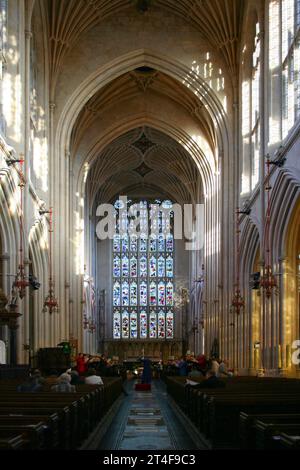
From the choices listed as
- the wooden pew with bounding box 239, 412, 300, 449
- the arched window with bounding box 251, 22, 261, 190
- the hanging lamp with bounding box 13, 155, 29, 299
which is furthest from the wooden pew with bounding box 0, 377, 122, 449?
the arched window with bounding box 251, 22, 261, 190

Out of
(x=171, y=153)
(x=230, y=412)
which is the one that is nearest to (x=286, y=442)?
(x=230, y=412)

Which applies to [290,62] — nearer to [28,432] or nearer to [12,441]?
[28,432]

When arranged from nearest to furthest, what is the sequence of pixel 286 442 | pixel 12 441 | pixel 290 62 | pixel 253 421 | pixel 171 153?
pixel 12 441
pixel 286 442
pixel 253 421
pixel 290 62
pixel 171 153

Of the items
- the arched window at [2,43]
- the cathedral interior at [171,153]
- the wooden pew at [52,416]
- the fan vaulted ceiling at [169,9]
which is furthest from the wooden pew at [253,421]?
the fan vaulted ceiling at [169,9]

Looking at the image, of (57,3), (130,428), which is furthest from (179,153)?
(130,428)

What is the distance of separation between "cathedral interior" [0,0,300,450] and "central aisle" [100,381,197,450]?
0.06 meters

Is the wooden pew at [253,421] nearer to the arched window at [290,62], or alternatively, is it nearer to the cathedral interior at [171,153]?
the cathedral interior at [171,153]

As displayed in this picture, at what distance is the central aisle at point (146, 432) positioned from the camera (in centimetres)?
1091

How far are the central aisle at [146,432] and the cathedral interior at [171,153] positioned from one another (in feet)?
0.19

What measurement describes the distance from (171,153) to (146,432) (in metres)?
38.2

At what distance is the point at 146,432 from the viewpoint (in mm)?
12875

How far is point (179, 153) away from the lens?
48.9 meters

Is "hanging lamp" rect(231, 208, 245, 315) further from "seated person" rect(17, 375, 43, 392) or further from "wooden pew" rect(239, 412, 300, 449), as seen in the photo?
"wooden pew" rect(239, 412, 300, 449)
